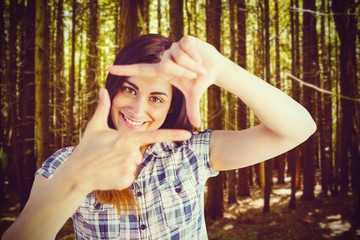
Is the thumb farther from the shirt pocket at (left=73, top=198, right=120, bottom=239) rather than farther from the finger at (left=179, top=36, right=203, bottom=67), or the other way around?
the shirt pocket at (left=73, top=198, right=120, bottom=239)

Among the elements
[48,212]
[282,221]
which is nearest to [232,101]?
[282,221]

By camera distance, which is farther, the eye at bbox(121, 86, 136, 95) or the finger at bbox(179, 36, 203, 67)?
the eye at bbox(121, 86, 136, 95)

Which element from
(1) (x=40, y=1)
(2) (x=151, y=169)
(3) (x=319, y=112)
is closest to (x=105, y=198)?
(2) (x=151, y=169)

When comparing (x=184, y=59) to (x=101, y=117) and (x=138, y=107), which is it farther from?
(x=138, y=107)

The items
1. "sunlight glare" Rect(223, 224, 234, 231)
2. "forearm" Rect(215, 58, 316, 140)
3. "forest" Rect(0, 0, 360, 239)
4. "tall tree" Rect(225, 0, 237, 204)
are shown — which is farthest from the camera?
"tall tree" Rect(225, 0, 237, 204)

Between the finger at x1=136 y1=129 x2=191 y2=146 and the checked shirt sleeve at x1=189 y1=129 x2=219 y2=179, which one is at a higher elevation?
the finger at x1=136 y1=129 x2=191 y2=146

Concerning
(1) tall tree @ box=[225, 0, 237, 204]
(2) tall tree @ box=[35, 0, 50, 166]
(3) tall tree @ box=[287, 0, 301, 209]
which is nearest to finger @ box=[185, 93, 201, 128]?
(2) tall tree @ box=[35, 0, 50, 166]

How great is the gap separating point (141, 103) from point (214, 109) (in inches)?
274

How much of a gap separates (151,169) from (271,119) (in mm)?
851

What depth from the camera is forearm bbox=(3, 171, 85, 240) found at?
1.06 m

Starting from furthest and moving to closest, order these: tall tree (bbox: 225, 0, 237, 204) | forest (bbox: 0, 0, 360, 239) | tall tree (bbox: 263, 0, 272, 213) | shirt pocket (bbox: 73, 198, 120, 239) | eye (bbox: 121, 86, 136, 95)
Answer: tall tree (bbox: 225, 0, 237, 204), tall tree (bbox: 263, 0, 272, 213), forest (bbox: 0, 0, 360, 239), eye (bbox: 121, 86, 136, 95), shirt pocket (bbox: 73, 198, 120, 239)

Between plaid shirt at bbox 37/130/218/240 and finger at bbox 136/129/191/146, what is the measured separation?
752mm

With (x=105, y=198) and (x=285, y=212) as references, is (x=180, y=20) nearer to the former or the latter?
(x=105, y=198)

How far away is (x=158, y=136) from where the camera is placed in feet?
3.80
